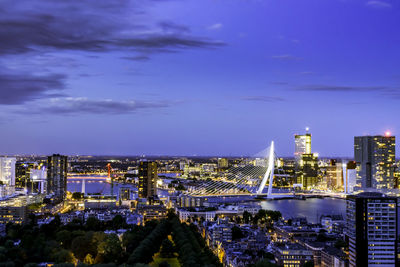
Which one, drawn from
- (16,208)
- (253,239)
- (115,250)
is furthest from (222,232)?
(16,208)

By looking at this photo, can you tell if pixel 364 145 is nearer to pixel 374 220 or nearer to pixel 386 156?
pixel 386 156

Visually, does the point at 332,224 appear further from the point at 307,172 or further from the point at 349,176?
the point at 307,172

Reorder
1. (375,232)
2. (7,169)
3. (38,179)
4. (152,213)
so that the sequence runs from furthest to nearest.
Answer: (7,169)
(38,179)
(152,213)
(375,232)

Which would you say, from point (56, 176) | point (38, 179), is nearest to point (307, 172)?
point (38, 179)

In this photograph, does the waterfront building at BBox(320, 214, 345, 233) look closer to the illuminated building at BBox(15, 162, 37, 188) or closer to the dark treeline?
the dark treeline

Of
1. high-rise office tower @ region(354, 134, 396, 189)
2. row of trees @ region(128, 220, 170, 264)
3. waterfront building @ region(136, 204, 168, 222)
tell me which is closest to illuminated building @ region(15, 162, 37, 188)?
waterfront building @ region(136, 204, 168, 222)

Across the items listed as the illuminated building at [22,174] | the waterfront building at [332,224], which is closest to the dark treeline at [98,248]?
the waterfront building at [332,224]
